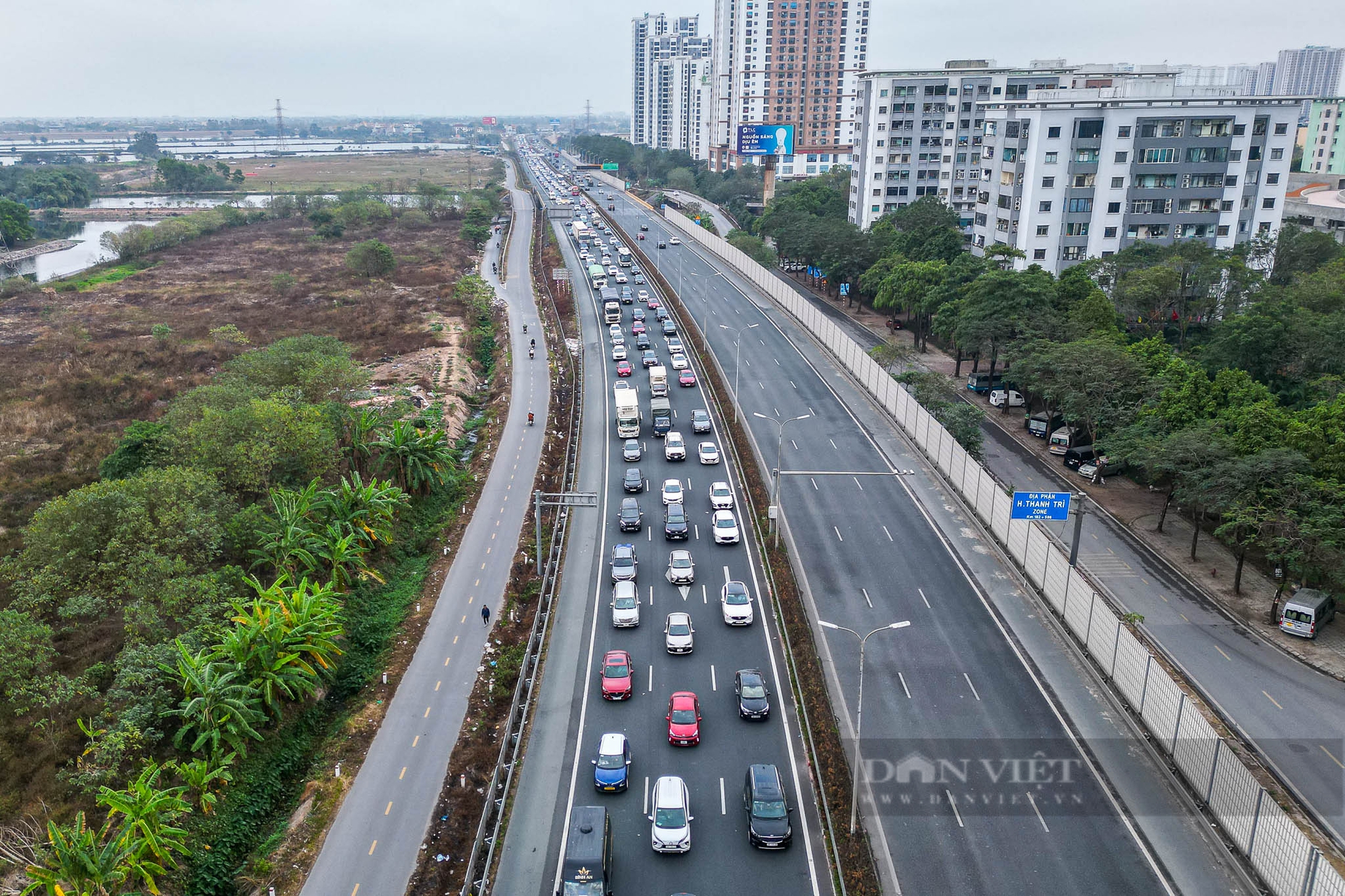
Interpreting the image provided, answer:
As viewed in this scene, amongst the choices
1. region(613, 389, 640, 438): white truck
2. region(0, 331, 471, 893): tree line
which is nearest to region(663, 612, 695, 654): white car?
region(0, 331, 471, 893): tree line

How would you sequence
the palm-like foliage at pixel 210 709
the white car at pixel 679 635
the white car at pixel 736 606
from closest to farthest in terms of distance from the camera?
the palm-like foliage at pixel 210 709 → the white car at pixel 679 635 → the white car at pixel 736 606

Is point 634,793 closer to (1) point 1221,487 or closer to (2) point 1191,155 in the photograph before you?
(1) point 1221,487

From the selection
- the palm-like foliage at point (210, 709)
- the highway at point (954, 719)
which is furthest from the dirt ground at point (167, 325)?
the highway at point (954, 719)

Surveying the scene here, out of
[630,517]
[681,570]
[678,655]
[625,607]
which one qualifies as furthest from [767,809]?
[630,517]

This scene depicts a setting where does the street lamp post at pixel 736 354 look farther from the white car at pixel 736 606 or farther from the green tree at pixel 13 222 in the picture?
the green tree at pixel 13 222

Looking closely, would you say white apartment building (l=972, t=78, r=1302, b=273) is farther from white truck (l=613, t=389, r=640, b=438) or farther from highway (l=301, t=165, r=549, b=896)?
highway (l=301, t=165, r=549, b=896)

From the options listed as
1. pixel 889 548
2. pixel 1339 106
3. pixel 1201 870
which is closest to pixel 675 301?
pixel 889 548
